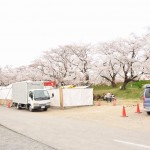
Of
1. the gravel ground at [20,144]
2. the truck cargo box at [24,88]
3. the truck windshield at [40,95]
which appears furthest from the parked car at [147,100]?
the truck cargo box at [24,88]

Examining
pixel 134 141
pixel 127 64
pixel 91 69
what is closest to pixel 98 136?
pixel 134 141

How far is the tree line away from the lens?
52.8 meters

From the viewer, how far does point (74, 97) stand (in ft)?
109

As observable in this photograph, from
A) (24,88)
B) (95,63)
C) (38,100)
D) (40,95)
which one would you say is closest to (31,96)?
(40,95)

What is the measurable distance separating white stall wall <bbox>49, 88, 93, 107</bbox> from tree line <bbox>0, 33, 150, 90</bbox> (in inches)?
703

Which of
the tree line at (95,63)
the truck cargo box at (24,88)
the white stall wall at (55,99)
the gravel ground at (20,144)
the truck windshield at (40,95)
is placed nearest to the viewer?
the gravel ground at (20,144)

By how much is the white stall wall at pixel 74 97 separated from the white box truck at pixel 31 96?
174cm

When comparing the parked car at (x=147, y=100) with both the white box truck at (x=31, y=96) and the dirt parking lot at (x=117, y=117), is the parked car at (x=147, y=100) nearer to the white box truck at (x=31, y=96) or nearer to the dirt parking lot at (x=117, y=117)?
the dirt parking lot at (x=117, y=117)

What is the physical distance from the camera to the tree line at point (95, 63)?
5280cm

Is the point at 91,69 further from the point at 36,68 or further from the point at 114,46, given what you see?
the point at 36,68

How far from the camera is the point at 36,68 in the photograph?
260 ft

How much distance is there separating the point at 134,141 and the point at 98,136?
70.3 inches

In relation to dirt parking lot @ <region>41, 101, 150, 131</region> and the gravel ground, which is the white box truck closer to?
dirt parking lot @ <region>41, 101, 150, 131</region>

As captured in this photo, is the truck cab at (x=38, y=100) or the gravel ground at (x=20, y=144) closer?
the gravel ground at (x=20, y=144)
